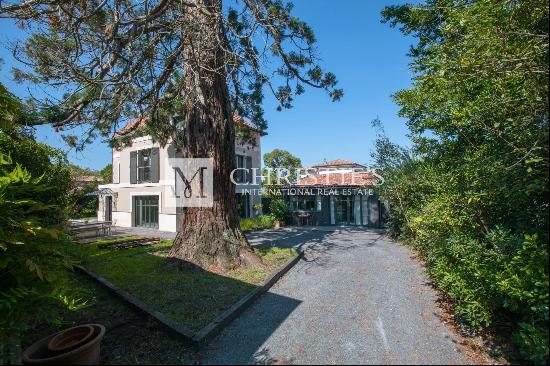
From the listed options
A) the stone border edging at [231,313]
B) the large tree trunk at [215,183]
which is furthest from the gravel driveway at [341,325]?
the large tree trunk at [215,183]

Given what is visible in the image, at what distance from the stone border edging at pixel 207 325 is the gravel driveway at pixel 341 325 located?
116 mm

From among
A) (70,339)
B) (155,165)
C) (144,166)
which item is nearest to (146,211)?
(144,166)

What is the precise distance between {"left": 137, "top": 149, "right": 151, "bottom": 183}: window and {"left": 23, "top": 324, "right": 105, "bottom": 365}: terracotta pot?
17.1 meters

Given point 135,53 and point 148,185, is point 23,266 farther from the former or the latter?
point 148,185

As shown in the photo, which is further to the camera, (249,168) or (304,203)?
(304,203)

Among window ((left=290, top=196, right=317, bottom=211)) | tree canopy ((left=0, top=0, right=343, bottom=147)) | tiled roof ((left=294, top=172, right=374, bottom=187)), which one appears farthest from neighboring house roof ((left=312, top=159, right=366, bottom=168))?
tree canopy ((left=0, top=0, right=343, bottom=147))

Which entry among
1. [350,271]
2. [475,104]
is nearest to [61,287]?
[475,104]

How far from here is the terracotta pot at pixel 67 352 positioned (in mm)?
3342

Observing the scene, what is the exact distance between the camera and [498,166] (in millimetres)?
3938

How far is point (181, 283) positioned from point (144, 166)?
15.4m

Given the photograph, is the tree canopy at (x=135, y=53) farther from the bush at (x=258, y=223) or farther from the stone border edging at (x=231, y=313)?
the bush at (x=258, y=223)

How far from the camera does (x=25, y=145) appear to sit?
6934 millimetres

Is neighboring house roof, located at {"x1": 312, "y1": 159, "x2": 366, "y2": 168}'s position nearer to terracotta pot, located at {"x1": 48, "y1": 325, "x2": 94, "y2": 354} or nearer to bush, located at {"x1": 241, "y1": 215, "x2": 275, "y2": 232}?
bush, located at {"x1": 241, "y1": 215, "x2": 275, "y2": 232}

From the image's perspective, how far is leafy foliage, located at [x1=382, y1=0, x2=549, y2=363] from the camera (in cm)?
346
